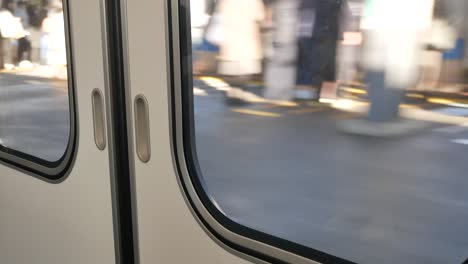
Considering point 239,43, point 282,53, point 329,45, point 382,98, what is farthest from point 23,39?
point 382,98

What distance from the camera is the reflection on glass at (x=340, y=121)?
1.08 meters

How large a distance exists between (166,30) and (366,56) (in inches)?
22.4

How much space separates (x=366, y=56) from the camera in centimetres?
115

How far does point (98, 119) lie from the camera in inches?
69.3

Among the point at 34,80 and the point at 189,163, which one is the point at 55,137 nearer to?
the point at 34,80

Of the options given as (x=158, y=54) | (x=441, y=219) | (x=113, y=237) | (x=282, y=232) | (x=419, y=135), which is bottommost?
(x=113, y=237)

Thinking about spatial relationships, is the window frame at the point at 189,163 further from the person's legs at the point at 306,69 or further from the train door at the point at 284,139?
the person's legs at the point at 306,69

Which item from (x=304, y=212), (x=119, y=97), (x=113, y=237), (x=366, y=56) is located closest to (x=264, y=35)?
(x=366, y=56)

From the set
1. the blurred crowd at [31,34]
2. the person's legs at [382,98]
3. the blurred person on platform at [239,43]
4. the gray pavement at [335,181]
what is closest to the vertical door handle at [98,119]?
the blurred crowd at [31,34]

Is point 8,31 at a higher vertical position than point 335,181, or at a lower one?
higher

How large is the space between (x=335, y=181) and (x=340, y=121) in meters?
0.14

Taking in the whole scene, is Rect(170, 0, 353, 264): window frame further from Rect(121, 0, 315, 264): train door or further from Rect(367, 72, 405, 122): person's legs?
Rect(367, 72, 405, 122): person's legs

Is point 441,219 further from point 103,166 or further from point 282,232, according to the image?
point 103,166

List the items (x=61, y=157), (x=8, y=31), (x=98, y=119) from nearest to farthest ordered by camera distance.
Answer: (x=98, y=119)
(x=61, y=157)
(x=8, y=31)
